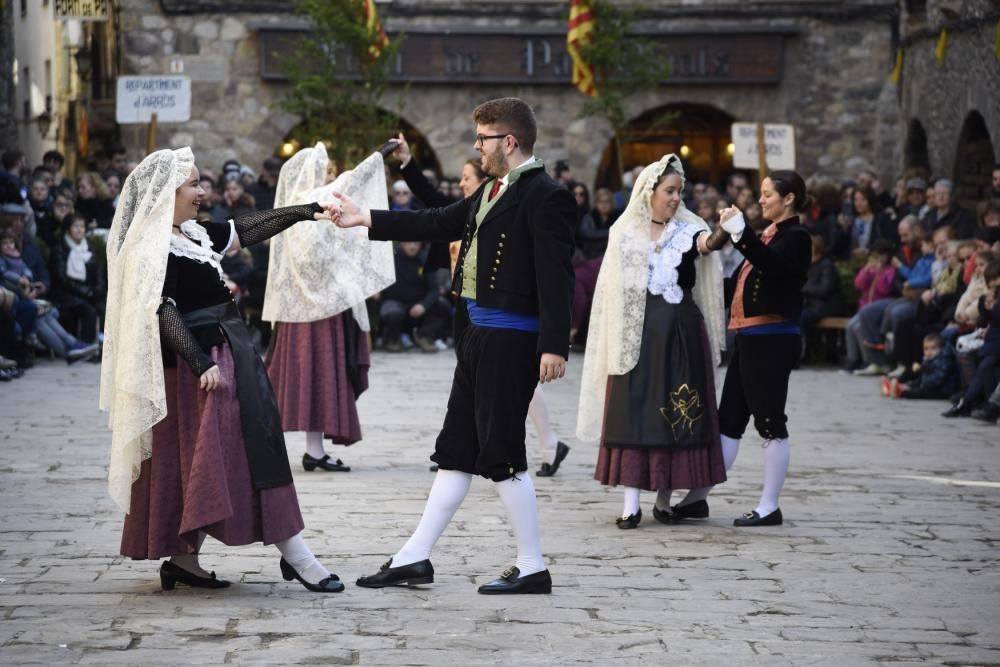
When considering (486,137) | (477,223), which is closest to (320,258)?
(477,223)

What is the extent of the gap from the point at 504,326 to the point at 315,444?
3763mm

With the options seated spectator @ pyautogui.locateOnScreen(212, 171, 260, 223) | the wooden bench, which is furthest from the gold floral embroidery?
seated spectator @ pyautogui.locateOnScreen(212, 171, 260, 223)

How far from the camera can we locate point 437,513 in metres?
6.74

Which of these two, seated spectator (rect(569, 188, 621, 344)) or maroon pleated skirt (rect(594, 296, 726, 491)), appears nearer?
maroon pleated skirt (rect(594, 296, 726, 491))

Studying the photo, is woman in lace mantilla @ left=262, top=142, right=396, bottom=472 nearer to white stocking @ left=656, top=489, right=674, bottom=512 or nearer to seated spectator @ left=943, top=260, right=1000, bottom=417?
white stocking @ left=656, top=489, right=674, bottom=512

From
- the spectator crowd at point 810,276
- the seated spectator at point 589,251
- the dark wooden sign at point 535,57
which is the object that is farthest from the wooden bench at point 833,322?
the dark wooden sign at point 535,57

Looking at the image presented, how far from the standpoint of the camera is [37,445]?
10.9 meters

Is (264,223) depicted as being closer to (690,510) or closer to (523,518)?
(523,518)

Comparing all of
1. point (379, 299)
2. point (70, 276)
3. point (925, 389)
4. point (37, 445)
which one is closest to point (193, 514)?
point (37, 445)

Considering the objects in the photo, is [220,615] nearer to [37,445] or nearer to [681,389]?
[681,389]

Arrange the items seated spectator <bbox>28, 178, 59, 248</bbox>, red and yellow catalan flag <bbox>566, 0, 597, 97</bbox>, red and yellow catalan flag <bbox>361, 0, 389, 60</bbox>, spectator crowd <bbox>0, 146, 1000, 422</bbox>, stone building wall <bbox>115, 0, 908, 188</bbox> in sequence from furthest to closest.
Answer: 1. stone building wall <bbox>115, 0, 908, 188</bbox>
2. red and yellow catalan flag <bbox>566, 0, 597, 97</bbox>
3. red and yellow catalan flag <bbox>361, 0, 389, 60</bbox>
4. seated spectator <bbox>28, 178, 59, 248</bbox>
5. spectator crowd <bbox>0, 146, 1000, 422</bbox>

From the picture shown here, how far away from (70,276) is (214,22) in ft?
30.3

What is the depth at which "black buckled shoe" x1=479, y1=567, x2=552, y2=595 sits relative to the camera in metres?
6.67

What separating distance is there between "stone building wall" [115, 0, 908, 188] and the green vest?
18544 millimetres
